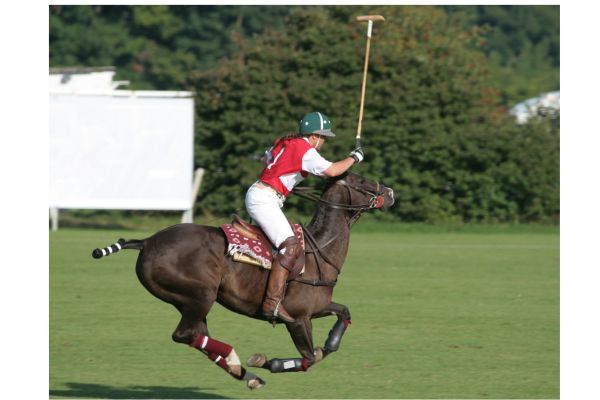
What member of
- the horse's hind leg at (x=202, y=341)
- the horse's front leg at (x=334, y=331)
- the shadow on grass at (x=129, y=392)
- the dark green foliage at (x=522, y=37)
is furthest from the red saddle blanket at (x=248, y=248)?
the dark green foliage at (x=522, y=37)

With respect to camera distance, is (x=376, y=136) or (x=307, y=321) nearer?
(x=307, y=321)

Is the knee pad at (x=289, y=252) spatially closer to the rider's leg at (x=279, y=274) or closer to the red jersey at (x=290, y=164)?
the rider's leg at (x=279, y=274)

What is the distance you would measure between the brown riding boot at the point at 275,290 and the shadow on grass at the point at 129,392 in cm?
123

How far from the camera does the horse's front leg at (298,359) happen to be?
31.2 feet

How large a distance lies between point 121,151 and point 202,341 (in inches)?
669

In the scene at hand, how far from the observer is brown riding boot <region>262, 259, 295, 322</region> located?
9.32m

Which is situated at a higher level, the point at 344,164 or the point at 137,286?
the point at 344,164

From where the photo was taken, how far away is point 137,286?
1784 centimetres

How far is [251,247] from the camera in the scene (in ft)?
30.6

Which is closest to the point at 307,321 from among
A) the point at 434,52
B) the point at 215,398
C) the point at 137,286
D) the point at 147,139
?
the point at 215,398

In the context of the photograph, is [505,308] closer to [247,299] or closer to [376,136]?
[247,299]

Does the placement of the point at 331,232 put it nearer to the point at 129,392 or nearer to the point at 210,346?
the point at 210,346

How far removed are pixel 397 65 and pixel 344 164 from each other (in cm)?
1946

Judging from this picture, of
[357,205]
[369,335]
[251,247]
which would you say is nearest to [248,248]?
[251,247]
